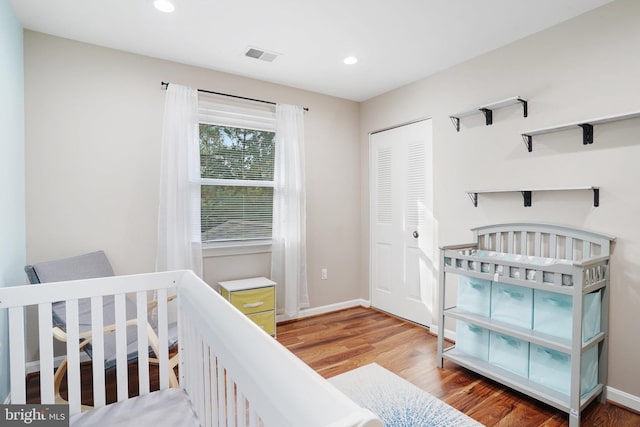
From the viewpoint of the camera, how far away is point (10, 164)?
6.72ft

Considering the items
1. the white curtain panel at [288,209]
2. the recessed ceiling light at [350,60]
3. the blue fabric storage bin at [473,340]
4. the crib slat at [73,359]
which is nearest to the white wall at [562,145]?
the blue fabric storage bin at [473,340]

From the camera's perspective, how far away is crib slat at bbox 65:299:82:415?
4.51ft

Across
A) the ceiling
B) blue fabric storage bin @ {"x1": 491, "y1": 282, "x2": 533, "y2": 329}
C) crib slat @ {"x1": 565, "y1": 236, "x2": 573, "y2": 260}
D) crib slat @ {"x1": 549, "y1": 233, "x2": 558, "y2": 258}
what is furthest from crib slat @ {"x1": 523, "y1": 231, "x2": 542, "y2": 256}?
the ceiling

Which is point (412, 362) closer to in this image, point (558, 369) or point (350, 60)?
point (558, 369)

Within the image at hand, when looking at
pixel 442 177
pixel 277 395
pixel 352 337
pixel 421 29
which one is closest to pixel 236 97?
pixel 421 29

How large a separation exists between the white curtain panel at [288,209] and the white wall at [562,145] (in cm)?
134

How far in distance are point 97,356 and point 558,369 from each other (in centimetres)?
242

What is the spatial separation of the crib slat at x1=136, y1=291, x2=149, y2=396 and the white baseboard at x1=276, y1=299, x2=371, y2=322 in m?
2.02

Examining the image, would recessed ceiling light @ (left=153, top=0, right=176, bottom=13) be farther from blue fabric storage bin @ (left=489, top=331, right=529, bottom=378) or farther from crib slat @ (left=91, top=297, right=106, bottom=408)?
blue fabric storage bin @ (left=489, top=331, right=529, bottom=378)

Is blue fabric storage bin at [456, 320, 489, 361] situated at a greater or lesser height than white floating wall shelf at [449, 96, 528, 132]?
lesser

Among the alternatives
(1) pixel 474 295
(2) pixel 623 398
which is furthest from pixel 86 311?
(2) pixel 623 398

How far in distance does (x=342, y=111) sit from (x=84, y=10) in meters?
2.48

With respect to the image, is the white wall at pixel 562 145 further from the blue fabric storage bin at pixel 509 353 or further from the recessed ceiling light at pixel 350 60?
the recessed ceiling light at pixel 350 60

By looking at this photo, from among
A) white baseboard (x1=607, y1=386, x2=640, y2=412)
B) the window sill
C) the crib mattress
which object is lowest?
white baseboard (x1=607, y1=386, x2=640, y2=412)
